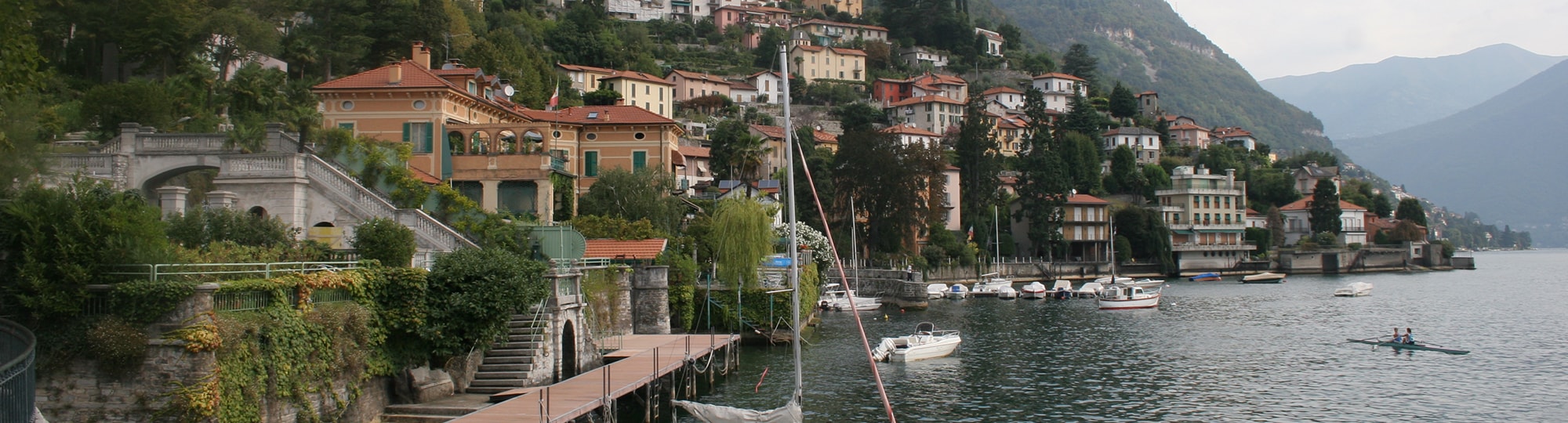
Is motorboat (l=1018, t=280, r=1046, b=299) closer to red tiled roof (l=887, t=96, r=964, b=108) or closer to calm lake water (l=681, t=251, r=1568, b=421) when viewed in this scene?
calm lake water (l=681, t=251, r=1568, b=421)

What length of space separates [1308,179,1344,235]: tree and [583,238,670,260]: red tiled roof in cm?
11614

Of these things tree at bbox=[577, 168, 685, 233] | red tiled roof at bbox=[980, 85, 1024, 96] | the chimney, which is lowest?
tree at bbox=[577, 168, 685, 233]

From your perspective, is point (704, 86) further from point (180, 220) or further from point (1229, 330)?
point (180, 220)

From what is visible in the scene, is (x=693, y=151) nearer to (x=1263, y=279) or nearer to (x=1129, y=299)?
(x=1129, y=299)

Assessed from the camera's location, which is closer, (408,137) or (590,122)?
(408,137)

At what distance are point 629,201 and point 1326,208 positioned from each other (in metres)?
111

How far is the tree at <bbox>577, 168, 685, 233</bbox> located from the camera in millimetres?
54781

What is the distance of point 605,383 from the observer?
28031mm

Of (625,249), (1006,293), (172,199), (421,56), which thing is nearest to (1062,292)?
(1006,293)

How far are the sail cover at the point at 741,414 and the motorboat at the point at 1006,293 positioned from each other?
217 ft

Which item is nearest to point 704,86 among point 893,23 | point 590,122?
point 893,23

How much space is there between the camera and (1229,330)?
60.8 m

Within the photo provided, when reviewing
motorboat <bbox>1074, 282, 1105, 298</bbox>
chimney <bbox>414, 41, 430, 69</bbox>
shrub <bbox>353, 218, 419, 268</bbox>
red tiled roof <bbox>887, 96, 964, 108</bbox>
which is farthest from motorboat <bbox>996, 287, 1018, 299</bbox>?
red tiled roof <bbox>887, 96, 964, 108</bbox>

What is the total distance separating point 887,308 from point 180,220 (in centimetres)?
5388
